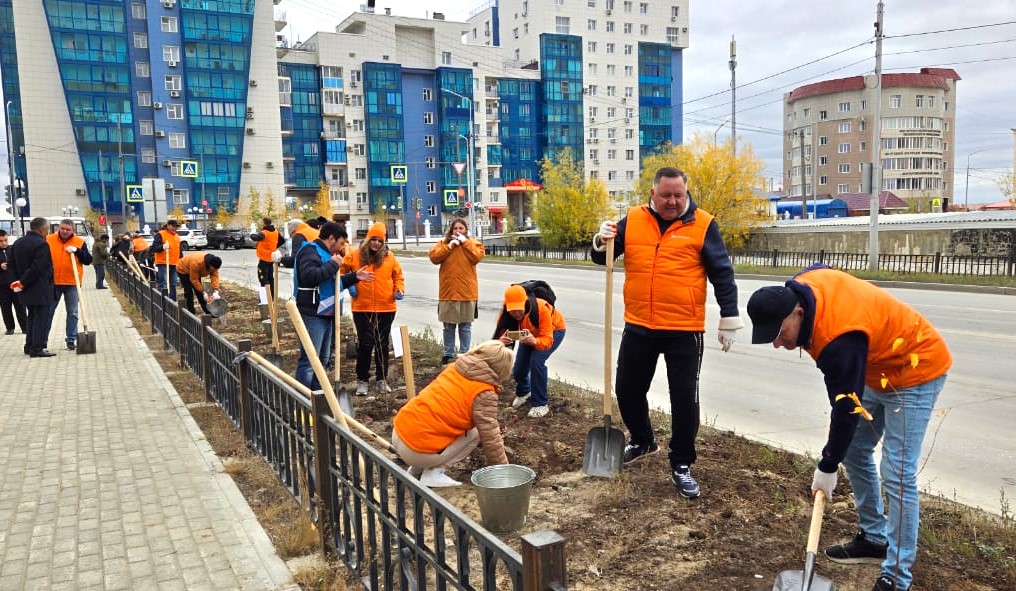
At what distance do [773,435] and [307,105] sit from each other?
7634cm

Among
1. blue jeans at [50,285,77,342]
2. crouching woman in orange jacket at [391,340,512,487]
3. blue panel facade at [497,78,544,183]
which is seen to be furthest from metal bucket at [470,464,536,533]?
blue panel facade at [497,78,544,183]

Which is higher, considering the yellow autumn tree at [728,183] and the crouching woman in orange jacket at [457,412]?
the yellow autumn tree at [728,183]

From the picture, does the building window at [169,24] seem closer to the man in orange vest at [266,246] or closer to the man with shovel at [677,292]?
the man in orange vest at [266,246]

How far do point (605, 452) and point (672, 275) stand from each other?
128cm

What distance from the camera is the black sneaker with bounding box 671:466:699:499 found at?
14.0 ft

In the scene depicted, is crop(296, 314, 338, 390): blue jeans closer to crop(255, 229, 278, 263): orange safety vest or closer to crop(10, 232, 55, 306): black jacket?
crop(10, 232, 55, 306): black jacket

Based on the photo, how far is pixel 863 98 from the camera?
8619cm

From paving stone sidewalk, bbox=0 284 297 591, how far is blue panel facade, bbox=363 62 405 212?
6861cm

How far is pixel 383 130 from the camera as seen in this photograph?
7575 centimetres

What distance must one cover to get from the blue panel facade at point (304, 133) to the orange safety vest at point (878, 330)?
253 ft

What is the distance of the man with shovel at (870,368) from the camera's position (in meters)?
2.85

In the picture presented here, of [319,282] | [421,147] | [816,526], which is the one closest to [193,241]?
[421,147]

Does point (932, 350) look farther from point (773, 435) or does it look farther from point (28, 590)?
point (28, 590)

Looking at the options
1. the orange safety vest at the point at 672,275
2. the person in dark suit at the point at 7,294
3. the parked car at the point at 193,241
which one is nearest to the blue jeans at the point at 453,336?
the orange safety vest at the point at 672,275
